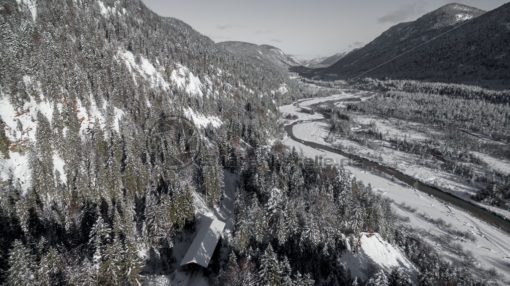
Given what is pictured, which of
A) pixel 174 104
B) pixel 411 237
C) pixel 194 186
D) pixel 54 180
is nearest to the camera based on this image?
pixel 54 180

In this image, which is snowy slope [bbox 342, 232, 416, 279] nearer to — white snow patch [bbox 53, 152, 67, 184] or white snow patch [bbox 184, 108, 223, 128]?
white snow patch [bbox 53, 152, 67, 184]

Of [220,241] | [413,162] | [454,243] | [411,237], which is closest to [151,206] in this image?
[220,241]

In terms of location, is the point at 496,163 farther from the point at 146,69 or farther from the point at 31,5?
the point at 31,5

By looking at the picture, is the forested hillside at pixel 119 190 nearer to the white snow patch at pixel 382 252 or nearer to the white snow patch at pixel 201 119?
the white snow patch at pixel 382 252

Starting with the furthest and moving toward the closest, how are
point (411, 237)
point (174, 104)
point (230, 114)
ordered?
1. point (230, 114)
2. point (174, 104)
3. point (411, 237)

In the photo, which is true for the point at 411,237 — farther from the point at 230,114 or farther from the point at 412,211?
the point at 230,114

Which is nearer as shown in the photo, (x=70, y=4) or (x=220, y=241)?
(x=220, y=241)

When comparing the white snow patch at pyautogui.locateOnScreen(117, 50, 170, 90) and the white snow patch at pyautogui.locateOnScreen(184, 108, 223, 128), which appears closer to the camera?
the white snow patch at pyautogui.locateOnScreen(117, 50, 170, 90)

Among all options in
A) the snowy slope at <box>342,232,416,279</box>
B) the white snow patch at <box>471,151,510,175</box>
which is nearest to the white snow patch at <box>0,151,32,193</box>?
the snowy slope at <box>342,232,416,279</box>
